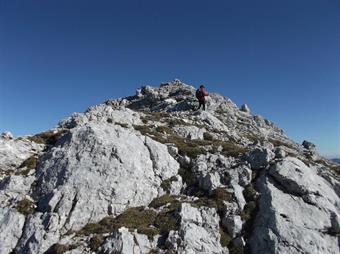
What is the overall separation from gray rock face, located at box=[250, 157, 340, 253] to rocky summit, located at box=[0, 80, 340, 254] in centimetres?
8

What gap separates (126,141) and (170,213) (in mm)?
9528

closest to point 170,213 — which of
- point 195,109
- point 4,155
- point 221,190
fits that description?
point 221,190

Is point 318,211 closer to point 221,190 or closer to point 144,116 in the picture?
point 221,190

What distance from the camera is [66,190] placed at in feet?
72.1

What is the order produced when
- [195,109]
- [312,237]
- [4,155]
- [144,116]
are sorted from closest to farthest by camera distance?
[312,237]
[4,155]
[144,116]
[195,109]

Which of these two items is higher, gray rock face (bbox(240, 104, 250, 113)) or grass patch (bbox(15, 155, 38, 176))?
gray rock face (bbox(240, 104, 250, 113))

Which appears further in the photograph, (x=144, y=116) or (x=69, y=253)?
(x=144, y=116)

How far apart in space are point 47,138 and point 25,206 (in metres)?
10.8

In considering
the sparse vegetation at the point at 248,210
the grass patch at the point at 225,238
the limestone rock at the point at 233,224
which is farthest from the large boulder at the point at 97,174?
the sparse vegetation at the point at 248,210

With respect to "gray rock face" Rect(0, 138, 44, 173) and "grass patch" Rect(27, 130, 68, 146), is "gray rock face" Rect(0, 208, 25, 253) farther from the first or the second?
"grass patch" Rect(27, 130, 68, 146)

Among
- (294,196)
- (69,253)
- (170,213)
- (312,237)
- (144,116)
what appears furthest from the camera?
(144,116)

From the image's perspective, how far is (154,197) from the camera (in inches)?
965

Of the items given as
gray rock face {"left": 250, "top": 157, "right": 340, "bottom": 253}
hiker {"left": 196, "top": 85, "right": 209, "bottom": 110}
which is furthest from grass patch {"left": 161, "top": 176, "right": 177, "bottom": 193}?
hiker {"left": 196, "top": 85, "right": 209, "bottom": 110}

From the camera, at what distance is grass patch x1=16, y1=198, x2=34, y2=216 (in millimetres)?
20652
